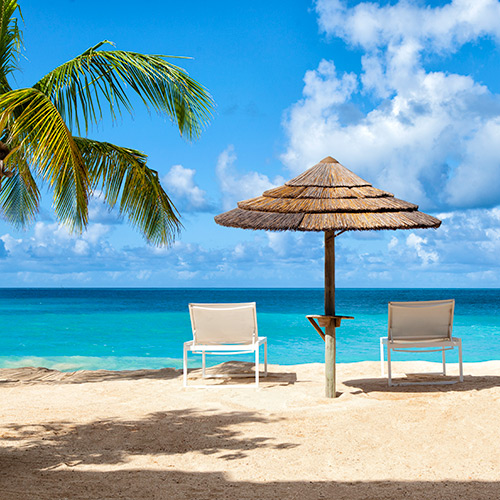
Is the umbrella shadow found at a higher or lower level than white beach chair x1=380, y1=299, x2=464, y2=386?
lower

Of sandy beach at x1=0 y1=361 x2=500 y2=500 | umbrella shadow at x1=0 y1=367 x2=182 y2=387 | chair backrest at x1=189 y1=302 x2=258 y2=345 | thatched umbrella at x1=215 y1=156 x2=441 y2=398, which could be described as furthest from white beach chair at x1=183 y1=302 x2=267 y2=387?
umbrella shadow at x1=0 y1=367 x2=182 y2=387

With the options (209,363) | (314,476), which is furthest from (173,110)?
(209,363)

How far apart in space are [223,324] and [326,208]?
68.4 inches

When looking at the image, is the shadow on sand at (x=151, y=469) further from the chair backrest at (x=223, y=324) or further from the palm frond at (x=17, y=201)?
the palm frond at (x=17, y=201)

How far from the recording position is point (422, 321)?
5.86 metres

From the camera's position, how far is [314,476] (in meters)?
3.22

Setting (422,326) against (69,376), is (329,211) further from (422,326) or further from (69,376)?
(69,376)

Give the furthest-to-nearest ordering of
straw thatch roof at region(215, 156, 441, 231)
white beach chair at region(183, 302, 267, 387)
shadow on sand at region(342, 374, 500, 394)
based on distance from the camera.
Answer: white beach chair at region(183, 302, 267, 387)
shadow on sand at region(342, 374, 500, 394)
straw thatch roof at region(215, 156, 441, 231)

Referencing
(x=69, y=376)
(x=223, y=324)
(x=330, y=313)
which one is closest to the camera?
(x=330, y=313)

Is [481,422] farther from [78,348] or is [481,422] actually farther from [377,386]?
[78,348]

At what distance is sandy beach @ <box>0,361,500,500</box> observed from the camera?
306cm

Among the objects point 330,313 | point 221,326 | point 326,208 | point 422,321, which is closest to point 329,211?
point 326,208

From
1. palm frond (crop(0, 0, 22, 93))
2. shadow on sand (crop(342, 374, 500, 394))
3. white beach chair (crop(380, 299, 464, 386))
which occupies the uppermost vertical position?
palm frond (crop(0, 0, 22, 93))

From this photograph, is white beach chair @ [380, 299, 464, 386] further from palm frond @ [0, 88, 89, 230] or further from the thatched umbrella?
palm frond @ [0, 88, 89, 230]
